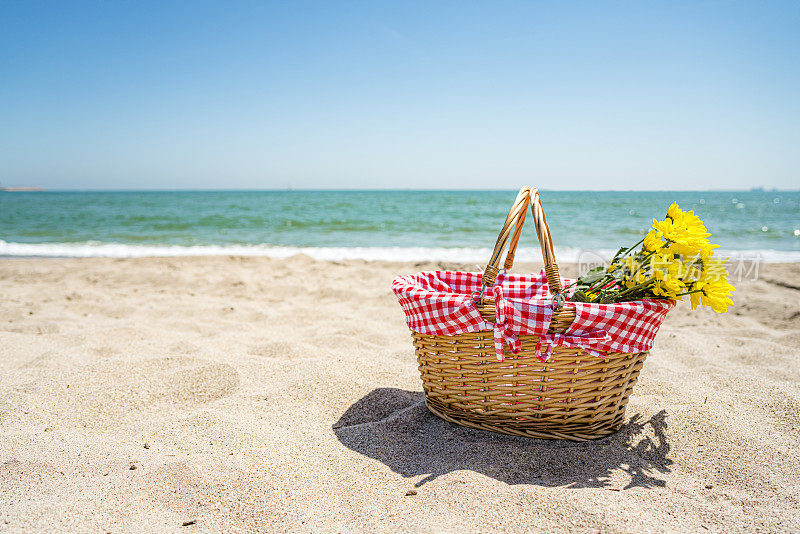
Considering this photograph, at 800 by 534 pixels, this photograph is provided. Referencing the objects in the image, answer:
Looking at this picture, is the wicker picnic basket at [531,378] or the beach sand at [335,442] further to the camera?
the wicker picnic basket at [531,378]

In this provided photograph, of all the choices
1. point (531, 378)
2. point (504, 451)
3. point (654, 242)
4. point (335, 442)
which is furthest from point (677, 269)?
point (335, 442)

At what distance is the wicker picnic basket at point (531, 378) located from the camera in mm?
1739

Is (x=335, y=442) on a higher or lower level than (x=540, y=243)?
lower

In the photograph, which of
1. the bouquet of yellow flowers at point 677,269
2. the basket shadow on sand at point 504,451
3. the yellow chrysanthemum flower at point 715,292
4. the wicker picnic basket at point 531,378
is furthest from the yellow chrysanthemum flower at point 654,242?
the basket shadow on sand at point 504,451

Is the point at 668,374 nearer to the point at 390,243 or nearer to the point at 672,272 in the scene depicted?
the point at 672,272

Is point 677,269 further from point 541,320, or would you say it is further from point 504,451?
point 504,451

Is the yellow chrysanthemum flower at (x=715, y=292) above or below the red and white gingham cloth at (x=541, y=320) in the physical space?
above

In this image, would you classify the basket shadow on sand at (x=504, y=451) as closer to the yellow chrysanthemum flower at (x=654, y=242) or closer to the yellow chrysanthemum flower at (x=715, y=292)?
the yellow chrysanthemum flower at (x=715, y=292)

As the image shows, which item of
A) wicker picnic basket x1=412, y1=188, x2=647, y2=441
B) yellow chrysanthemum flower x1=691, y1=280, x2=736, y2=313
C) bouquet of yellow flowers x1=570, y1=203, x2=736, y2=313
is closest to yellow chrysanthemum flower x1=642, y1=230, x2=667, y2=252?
bouquet of yellow flowers x1=570, y1=203, x2=736, y2=313

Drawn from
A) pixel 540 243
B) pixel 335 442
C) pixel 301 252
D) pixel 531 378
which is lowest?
pixel 335 442

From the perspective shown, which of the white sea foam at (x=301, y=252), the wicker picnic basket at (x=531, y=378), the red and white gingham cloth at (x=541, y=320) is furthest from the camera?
the white sea foam at (x=301, y=252)

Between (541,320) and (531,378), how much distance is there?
29 cm

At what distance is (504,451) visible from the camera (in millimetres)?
1841

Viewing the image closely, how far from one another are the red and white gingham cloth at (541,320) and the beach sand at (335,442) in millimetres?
476
